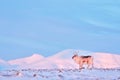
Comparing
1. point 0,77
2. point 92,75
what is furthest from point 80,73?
point 0,77

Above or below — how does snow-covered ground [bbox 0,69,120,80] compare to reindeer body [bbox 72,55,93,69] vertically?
below

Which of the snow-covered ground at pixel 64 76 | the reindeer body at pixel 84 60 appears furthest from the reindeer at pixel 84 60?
the snow-covered ground at pixel 64 76

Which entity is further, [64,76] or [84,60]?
[84,60]

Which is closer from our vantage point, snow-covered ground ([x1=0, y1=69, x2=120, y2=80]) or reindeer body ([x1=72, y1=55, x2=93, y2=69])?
snow-covered ground ([x1=0, y1=69, x2=120, y2=80])

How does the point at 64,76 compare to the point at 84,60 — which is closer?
the point at 64,76

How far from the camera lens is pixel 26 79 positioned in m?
33.8

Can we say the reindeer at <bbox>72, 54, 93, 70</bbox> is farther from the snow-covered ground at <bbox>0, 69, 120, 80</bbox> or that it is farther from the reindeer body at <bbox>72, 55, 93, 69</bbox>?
the snow-covered ground at <bbox>0, 69, 120, 80</bbox>

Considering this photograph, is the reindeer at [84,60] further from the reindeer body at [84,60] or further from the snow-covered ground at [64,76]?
the snow-covered ground at [64,76]

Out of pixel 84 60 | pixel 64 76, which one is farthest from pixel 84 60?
pixel 64 76

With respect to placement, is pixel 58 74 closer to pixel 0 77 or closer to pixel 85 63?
pixel 0 77

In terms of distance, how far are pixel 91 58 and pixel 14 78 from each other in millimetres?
19032

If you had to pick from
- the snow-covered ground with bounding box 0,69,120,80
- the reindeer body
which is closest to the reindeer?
the reindeer body

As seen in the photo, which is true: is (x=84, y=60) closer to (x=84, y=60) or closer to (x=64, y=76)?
(x=84, y=60)

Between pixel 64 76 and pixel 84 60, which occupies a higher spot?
pixel 84 60
